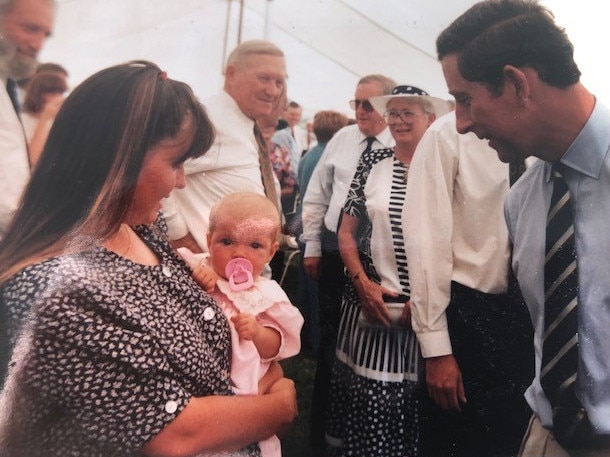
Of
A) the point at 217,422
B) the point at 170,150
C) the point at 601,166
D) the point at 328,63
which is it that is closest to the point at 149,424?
the point at 217,422

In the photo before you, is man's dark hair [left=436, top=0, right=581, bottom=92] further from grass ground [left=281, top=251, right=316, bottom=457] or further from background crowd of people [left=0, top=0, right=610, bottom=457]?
grass ground [left=281, top=251, right=316, bottom=457]

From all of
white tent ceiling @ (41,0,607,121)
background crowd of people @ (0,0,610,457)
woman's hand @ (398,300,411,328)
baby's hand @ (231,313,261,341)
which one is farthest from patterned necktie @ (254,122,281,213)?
woman's hand @ (398,300,411,328)

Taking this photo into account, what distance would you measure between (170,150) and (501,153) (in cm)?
60

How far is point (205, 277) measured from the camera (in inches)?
40.0

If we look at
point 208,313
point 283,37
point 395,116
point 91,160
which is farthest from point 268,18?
point 208,313

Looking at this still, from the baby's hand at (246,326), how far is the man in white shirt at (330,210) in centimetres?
18

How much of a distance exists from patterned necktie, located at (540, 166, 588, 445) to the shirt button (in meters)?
0.68

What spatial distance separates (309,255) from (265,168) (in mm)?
197

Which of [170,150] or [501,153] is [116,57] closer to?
[170,150]

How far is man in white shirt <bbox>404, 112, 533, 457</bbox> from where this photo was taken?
3.71 feet

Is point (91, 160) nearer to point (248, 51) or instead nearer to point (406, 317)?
point (248, 51)

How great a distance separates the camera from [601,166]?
1045 mm

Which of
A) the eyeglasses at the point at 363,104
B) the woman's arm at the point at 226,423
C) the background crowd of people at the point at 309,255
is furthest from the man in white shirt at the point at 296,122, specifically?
the woman's arm at the point at 226,423

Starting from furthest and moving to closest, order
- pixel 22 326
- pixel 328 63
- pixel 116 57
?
pixel 328 63
pixel 116 57
pixel 22 326
